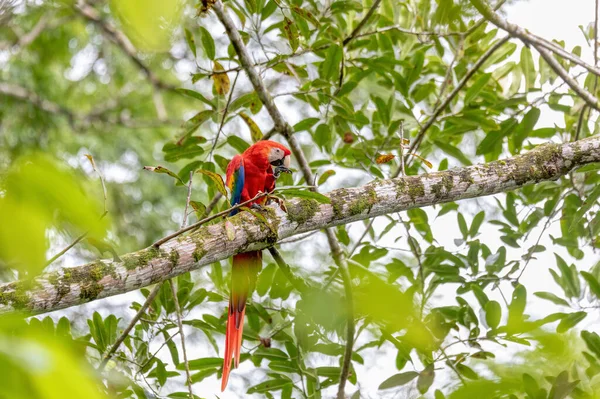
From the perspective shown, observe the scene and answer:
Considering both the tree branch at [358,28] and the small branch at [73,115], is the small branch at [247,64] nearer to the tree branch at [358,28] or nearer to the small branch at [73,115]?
the tree branch at [358,28]

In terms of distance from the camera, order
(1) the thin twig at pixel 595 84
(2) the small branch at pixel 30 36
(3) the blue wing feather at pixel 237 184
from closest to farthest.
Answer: (1) the thin twig at pixel 595 84, (3) the blue wing feather at pixel 237 184, (2) the small branch at pixel 30 36

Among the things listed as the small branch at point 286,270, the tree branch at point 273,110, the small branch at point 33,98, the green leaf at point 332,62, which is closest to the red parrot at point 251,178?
the tree branch at point 273,110

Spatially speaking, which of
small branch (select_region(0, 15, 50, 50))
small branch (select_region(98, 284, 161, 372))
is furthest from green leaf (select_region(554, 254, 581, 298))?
small branch (select_region(0, 15, 50, 50))

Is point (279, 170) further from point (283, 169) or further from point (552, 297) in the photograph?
point (552, 297)

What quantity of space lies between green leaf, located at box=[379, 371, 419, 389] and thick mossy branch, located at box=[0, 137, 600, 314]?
0.67m

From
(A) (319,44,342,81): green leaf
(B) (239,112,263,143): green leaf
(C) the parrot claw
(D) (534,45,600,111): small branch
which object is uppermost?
(A) (319,44,342,81): green leaf

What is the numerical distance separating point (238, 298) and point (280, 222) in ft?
2.23

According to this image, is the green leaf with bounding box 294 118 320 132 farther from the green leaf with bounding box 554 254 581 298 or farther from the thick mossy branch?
the green leaf with bounding box 554 254 581 298

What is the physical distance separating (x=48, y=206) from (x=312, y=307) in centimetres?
39

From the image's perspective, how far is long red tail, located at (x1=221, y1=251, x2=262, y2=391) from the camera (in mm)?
2340

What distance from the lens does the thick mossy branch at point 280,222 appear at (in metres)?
1.40

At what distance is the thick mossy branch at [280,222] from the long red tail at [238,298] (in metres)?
0.61

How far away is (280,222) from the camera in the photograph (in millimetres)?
1822

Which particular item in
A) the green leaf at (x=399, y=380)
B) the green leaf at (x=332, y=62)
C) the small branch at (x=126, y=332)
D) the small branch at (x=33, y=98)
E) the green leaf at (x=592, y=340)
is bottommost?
the green leaf at (x=592, y=340)
